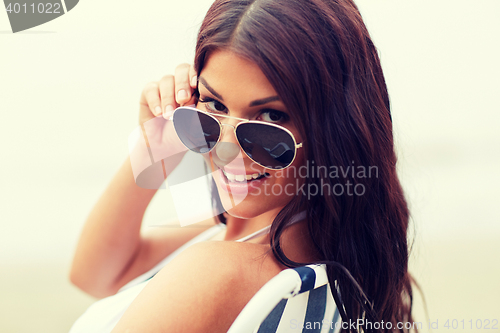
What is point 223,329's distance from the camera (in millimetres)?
760

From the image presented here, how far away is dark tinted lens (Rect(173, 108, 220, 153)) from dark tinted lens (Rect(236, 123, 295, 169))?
0.30 ft

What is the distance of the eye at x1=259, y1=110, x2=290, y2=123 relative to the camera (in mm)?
848

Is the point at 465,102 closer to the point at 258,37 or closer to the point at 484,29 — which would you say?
the point at 484,29

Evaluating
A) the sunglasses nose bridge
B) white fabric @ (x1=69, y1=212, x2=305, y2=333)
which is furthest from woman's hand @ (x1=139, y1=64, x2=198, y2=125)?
white fabric @ (x1=69, y1=212, x2=305, y2=333)

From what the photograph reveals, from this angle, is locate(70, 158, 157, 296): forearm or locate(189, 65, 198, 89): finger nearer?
locate(189, 65, 198, 89): finger

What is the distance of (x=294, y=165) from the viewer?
91 cm

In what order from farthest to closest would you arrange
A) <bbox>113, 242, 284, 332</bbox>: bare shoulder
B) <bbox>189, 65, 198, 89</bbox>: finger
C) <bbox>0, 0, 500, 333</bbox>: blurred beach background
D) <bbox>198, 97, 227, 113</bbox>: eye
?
<bbox>0, 0, 500, 333</bbox>: blurred beach background, <bbox>189, 65, 198, 89</bbox>: finger, <bbox>198, 97, 227, 113</bbox>: eye, <bbox>113, 242, 284, 332</bbox>: bare shoulder

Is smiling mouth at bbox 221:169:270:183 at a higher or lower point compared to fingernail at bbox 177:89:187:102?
lower

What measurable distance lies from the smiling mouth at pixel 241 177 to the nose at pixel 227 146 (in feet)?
0.14

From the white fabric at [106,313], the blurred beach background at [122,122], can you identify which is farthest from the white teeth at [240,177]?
the blurred beach background at [122,122]

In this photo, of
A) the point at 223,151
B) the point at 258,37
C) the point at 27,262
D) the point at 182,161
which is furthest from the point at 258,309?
the point at 27,262

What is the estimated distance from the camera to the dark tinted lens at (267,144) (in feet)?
2.72

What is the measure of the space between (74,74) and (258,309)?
2.48 m

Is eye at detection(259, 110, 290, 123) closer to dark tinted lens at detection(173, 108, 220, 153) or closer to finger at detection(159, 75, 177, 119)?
dark tinted lens at detection(173, 108, 220, 153)
